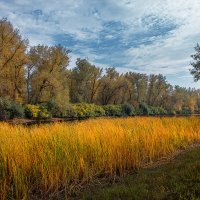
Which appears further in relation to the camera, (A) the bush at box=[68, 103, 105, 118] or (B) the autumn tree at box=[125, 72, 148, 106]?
(B) the autumn tree at box=[125, 72, 148, 106]

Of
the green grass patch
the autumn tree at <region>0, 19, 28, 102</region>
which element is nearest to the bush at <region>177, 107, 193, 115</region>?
the autumn tree at <region>0, 19, 28, 102</region>

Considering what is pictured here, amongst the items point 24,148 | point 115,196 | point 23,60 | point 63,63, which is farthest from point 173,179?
point 63,63

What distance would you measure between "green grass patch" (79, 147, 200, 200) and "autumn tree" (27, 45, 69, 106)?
2761cm

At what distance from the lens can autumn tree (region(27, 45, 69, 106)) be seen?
1384 inches

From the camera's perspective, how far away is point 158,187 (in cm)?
493

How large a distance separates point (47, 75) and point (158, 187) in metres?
31.4

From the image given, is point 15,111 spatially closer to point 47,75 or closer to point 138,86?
point 47,75

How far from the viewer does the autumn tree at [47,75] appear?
35.2 meters

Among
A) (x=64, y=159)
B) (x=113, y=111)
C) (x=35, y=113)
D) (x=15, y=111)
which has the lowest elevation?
(x=64, y=159)

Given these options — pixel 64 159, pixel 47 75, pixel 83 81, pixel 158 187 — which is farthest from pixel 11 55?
pixel 158 187

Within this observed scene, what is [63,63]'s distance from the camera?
4369 centimetres

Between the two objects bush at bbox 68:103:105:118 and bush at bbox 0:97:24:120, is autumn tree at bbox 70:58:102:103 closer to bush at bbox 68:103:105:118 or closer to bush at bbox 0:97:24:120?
bush at bbox 68:103:105:118

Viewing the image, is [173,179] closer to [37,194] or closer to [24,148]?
[37,194]

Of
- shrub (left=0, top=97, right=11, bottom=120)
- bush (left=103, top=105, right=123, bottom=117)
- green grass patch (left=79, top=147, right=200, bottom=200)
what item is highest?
shrub (left=0, top=97, right=11, bottom=120)
